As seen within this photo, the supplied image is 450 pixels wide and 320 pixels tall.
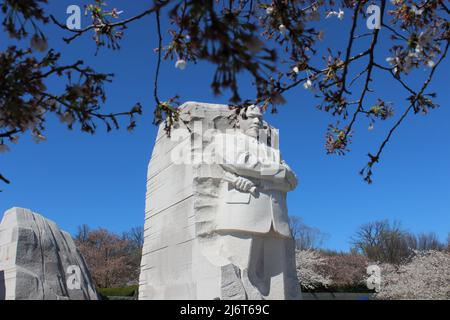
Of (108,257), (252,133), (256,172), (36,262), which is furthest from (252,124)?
(108,257)

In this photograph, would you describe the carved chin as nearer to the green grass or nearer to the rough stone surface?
the rough stone surface

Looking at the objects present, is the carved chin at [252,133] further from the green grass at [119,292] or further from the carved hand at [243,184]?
the green grass at [119,292]

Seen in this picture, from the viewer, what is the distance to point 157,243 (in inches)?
312

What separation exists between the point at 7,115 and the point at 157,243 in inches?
231

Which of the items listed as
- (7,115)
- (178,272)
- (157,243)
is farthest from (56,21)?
(157,243)

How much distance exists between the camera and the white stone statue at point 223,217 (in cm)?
658

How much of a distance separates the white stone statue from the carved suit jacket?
14 mm

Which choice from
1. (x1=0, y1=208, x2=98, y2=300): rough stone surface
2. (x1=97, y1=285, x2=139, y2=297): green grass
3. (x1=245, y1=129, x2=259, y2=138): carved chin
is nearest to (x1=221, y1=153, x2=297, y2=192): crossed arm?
(x1=245, y1=129, x2=259, y2=138): carved chin

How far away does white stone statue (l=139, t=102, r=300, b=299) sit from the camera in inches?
259

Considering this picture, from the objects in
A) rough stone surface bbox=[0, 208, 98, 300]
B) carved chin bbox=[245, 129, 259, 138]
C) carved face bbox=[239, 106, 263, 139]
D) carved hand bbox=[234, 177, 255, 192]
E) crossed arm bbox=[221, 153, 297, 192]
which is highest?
carved face bbox=[239, 106, 263, 139]

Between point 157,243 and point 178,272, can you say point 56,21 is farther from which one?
point 157,243

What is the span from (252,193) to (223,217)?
0.54 meters
